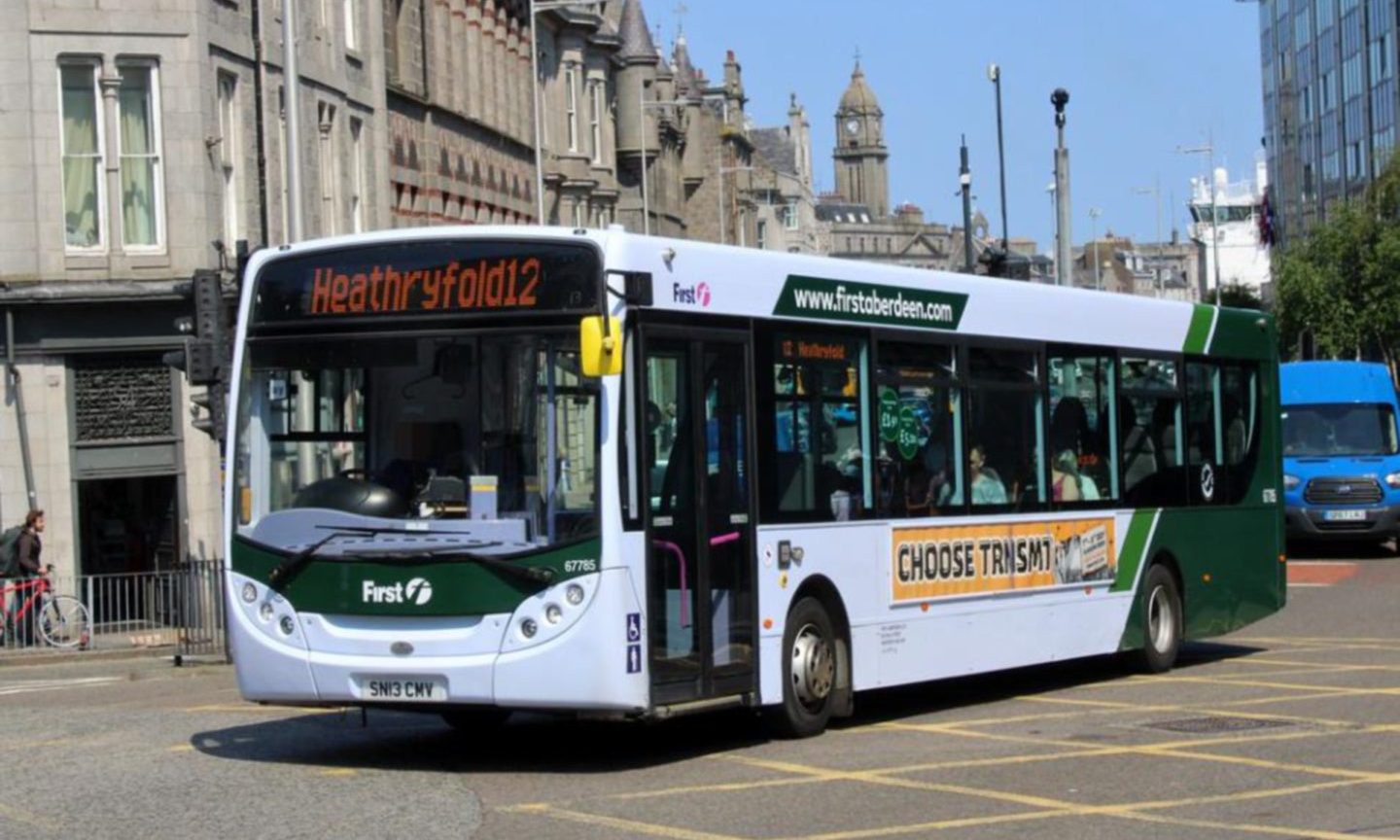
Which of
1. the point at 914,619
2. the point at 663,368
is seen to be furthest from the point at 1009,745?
the point at 663,368

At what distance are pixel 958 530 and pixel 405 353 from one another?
15.3 ft

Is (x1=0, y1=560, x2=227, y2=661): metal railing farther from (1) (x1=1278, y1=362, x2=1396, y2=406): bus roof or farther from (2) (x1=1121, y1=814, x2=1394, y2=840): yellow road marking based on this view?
(2) (x1=1121, y1=814, x2=1394, y2=840): yellow road marking

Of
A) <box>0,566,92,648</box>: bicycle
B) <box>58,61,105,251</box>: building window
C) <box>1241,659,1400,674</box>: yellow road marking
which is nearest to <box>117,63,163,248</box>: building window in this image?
<box>58,61,105,251</box>: building window

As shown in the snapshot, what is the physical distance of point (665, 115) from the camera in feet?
307

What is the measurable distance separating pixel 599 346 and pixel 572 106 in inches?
2306

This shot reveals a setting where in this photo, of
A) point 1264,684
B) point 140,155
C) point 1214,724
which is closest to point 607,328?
point 1214,724

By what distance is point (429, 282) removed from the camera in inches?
541

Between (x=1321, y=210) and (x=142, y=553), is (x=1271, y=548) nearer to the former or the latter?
(x=142, y=553)

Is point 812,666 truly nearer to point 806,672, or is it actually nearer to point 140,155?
point 806,672

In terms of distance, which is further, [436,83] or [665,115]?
[665,115]

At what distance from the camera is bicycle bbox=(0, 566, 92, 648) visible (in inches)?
1176

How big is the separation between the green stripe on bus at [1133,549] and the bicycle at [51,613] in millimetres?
14971

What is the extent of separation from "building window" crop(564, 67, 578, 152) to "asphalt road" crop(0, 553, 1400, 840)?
5176 centimetres

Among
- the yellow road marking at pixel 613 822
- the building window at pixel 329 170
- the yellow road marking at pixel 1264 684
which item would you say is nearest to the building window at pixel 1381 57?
the building window at pixel 329 170
